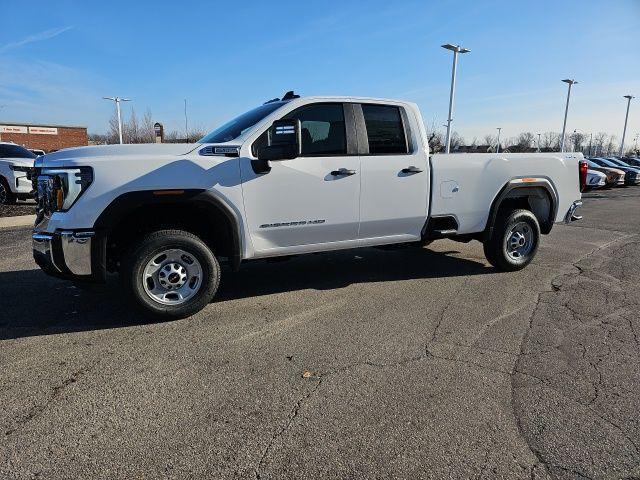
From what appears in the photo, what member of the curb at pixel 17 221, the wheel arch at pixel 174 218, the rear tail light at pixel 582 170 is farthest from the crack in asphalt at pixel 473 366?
the curb at pixel 17 221

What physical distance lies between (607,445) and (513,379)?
31.3 inches

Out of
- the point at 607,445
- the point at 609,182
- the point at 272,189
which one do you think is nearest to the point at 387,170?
the point at 272,189

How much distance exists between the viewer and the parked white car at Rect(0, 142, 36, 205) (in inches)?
492

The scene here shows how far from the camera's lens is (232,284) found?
19.0 feet

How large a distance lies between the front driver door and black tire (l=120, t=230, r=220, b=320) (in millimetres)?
519

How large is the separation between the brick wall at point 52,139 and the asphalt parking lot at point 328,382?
5789 cm

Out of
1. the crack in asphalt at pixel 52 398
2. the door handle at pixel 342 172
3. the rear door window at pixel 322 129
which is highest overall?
the rear door window at pixel 322 129

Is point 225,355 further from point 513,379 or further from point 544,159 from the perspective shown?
point 544,159

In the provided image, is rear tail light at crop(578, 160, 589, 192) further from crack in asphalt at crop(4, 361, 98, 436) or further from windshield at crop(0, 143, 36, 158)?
windshield at crop(0, 143, 36, 158)

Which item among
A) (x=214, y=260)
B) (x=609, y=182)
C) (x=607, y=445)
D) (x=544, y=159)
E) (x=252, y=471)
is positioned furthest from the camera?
(x=609, y=182)

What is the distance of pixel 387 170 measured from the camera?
521 centimetres

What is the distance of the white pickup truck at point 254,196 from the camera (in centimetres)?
412

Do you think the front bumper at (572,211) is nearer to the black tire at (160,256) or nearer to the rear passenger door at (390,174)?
the rear passenger door at (390,174)

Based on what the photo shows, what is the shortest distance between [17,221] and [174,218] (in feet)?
26.3
